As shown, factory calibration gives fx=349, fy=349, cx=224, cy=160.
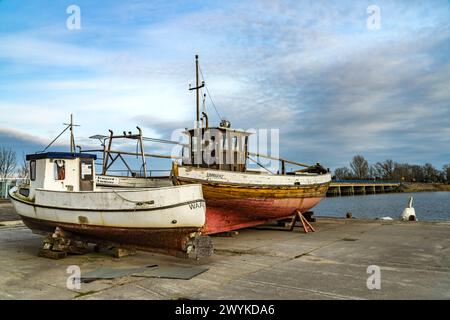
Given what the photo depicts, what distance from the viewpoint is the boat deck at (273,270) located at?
17.8 ft

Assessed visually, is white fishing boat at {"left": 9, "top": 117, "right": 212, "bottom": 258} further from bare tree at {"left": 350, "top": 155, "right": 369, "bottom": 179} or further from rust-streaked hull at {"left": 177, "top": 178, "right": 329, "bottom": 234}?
bare tree at {"left": 350, "top": 155, "right": 369, "bottom": 179}

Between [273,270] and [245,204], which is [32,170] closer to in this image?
[245,204]

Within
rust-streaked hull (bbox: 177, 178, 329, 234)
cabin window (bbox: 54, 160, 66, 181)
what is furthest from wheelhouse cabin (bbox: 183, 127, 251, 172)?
cabin window (bbox: 54, 160, 66, 181)

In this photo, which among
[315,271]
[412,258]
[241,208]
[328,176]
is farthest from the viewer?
[328,176]

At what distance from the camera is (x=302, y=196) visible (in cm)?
1424

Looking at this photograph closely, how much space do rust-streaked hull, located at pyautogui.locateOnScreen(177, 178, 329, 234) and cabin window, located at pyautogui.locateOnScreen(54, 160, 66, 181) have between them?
3.30 meters

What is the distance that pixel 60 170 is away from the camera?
9953 mm

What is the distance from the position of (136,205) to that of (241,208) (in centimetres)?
482

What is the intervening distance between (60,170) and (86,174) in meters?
0.71

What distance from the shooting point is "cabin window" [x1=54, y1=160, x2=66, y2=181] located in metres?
9.88

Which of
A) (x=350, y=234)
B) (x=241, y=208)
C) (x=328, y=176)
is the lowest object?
(x=350, y=234)

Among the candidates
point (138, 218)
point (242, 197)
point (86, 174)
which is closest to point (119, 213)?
point (138, 218)
